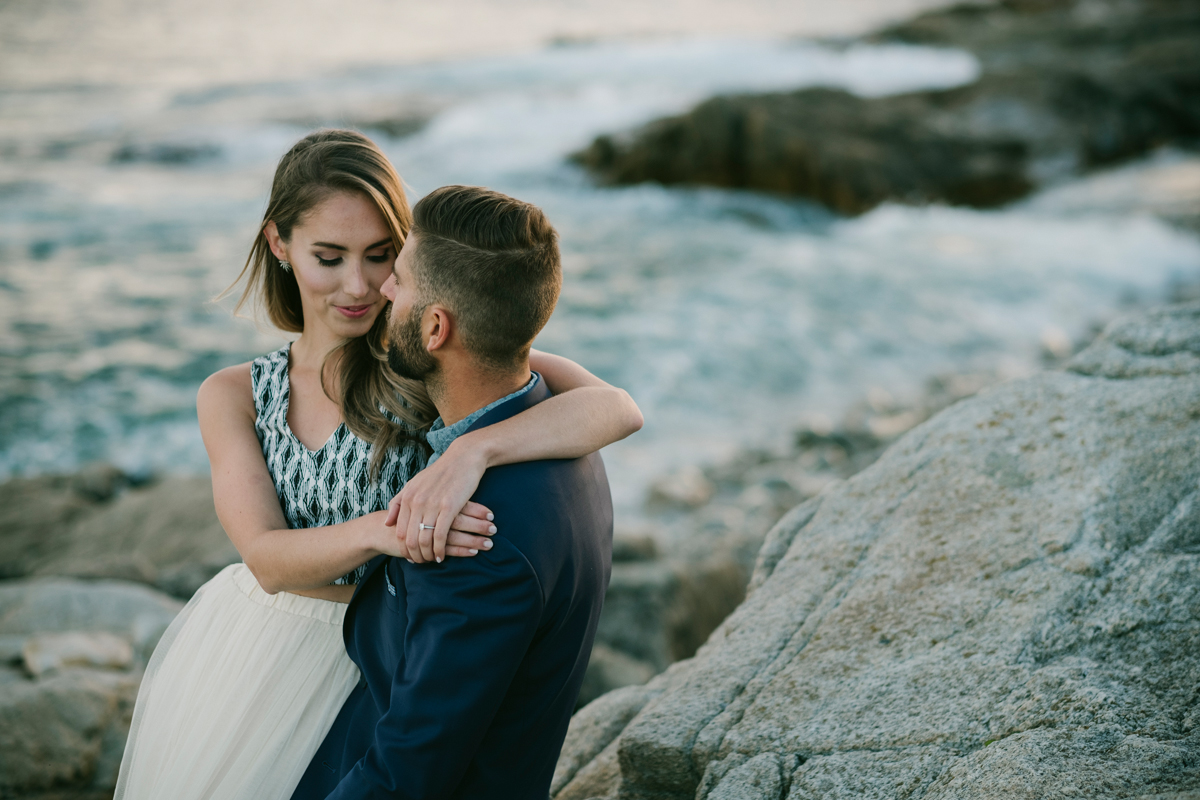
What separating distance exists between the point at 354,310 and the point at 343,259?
0.16m

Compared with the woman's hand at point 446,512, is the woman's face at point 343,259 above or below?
above

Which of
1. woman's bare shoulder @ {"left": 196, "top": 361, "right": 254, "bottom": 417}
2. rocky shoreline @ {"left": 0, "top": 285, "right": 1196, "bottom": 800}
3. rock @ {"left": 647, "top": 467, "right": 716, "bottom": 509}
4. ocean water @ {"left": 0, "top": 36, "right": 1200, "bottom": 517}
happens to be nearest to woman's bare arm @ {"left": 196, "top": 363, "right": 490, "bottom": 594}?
woman's bare shoulder @ {"left": 196, "top": 361, "right": 254, "bottom": 417}

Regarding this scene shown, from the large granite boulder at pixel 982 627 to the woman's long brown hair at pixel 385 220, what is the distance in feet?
3.75

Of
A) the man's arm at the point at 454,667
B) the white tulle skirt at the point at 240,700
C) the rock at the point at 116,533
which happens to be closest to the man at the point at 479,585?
the man's arm at the point at 454,667

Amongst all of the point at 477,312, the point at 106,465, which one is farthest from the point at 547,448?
the point at 106,465

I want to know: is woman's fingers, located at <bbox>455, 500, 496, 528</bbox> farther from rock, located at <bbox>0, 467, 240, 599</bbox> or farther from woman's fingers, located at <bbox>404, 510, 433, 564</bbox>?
rock, located at <bbox>0, 467, 240, 599</bbox>

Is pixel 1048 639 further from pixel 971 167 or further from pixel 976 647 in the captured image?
pixel 971 167

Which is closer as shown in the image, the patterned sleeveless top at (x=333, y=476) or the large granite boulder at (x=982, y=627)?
the large granite boulder at (x=982, y=627)

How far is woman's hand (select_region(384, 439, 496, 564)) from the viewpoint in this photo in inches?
72.9

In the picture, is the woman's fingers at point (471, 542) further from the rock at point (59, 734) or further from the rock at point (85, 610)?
the rock at point (85, 610)

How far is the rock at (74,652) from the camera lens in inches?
162

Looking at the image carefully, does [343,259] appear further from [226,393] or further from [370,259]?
[226,393]

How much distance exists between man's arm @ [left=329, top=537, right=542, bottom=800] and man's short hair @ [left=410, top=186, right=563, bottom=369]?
53 cm

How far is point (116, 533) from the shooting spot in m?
6.48
